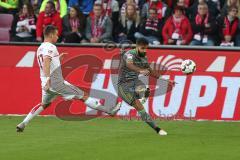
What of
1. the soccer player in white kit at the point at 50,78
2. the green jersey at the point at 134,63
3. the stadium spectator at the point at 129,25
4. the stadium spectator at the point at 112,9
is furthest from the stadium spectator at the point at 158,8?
the soccer player in white kit at the point at 50,78

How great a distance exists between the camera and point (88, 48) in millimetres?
19203

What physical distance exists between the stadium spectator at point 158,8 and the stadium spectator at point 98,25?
1.01 metres

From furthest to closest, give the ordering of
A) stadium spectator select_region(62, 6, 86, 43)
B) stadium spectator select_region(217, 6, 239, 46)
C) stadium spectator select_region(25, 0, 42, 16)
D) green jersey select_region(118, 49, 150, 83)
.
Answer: stadium spectator select_region(25, 0, 42, 16) < stadium spectator select_region(62, 6, 86, 43) < stadium spectator select_region(217, 6, 239, 46) < green jersey select_region(118, 49, 150, 83)

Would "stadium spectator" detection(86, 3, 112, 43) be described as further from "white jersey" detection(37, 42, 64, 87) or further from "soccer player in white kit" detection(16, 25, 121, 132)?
"white jersey" detection(37, 42, 64, 87)

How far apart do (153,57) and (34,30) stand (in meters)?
4.33

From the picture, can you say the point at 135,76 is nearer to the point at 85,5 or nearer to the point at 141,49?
the point at 141,49

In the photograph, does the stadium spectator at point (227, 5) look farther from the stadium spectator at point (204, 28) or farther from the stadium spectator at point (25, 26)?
the stadium spectator at point (25, 26)

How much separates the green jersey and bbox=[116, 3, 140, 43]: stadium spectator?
4.74m

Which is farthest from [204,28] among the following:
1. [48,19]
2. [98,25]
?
[48,19]

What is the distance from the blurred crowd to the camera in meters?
20.3

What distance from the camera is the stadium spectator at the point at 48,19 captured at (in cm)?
2106

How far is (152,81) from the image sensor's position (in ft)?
62.5

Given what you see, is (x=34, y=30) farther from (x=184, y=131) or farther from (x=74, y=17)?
(x=184, y=131)

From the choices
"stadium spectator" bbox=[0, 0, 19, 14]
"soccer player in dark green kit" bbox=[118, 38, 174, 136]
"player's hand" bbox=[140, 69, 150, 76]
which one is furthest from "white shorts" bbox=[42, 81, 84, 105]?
"stadium spectator" bbox=[0, 0, 19, 14]
